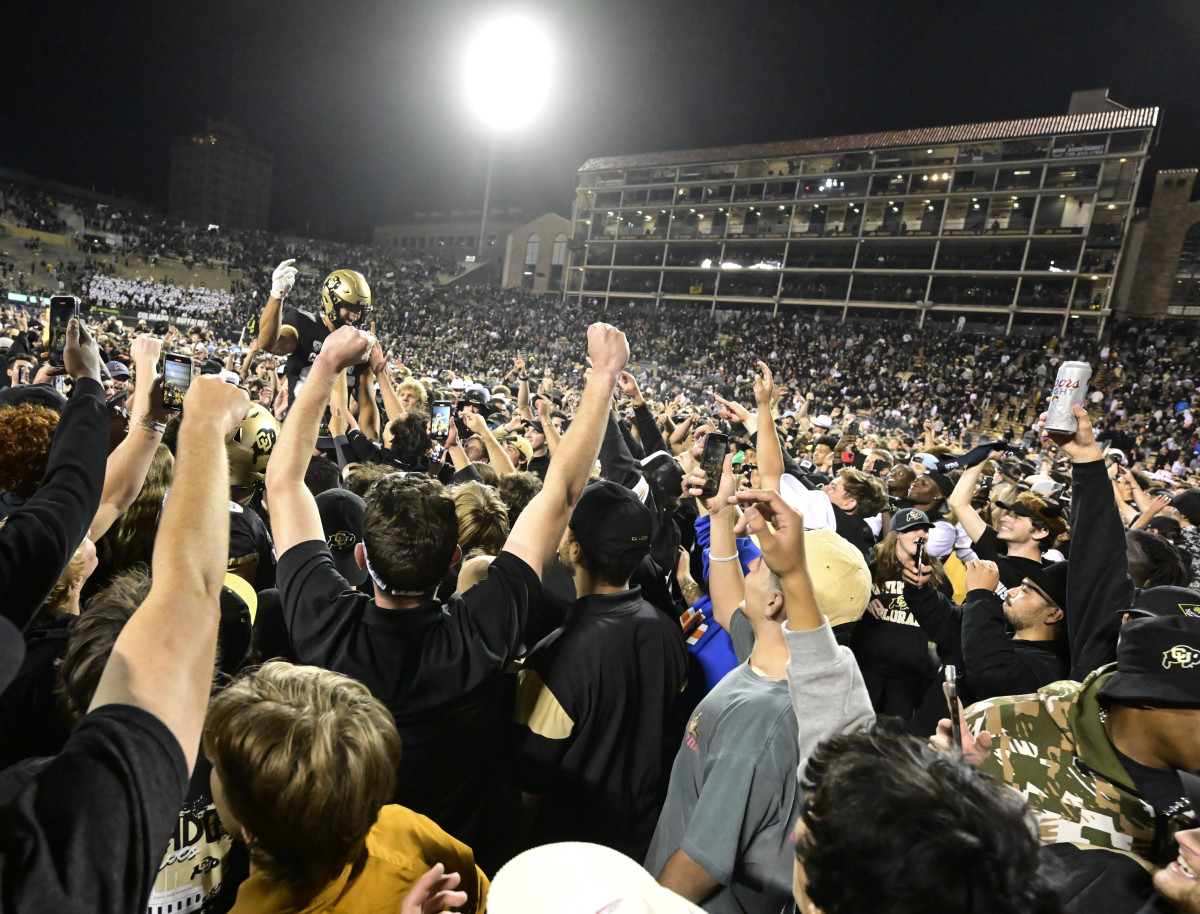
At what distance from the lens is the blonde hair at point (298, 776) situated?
1144mm

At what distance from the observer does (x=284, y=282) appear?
14.3 feet

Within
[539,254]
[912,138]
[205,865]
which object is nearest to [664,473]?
[205,865]

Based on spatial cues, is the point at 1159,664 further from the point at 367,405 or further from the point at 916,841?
the point at 367,405

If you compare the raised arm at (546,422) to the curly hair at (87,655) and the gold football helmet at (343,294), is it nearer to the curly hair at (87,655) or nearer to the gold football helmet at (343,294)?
the gold football helmet at (343,294)

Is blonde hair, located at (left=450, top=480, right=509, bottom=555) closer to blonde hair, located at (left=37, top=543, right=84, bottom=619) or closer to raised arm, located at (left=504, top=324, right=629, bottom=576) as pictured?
raised arm, located at (left=504, top=324, right=629, bottom=576)

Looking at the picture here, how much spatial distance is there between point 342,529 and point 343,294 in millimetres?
2035

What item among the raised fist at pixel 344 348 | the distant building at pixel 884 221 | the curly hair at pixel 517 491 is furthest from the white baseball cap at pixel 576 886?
the distant building at pixel 884 221

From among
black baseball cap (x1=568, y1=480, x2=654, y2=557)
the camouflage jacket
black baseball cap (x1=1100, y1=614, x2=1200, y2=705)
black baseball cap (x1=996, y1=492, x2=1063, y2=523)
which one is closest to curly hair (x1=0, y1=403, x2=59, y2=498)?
black baseball cap (x1=568, y1=480, x2=654, y2=557)

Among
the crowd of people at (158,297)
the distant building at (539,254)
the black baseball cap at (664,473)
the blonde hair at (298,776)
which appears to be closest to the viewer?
the blonde hair at (298,776)

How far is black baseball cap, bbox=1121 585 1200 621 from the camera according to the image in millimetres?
2117

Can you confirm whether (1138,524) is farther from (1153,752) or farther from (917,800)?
(917,800)

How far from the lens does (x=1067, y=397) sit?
2967mm

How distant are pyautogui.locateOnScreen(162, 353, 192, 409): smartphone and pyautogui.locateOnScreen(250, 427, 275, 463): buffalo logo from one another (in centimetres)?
128

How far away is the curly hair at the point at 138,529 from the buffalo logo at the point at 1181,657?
11.2ft
